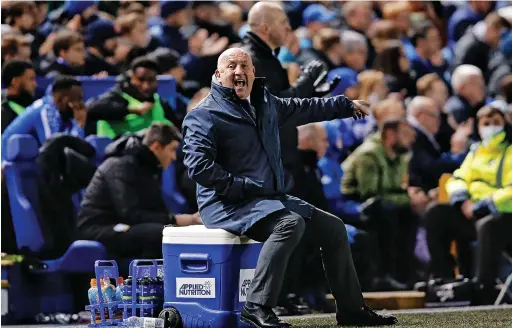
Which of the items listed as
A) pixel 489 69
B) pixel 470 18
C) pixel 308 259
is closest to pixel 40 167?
pixel 308 259

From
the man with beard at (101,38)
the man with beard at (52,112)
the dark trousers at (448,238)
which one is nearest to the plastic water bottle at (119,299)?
the man with beard at (52,112)

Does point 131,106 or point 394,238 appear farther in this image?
point 394,238

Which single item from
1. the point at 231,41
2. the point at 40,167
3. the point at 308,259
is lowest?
the point at 308,259

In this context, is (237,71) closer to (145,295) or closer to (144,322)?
(145,295)

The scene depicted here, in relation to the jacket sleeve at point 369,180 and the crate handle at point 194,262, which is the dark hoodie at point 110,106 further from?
the crate handle at point 194,262

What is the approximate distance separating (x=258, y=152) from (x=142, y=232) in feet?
9.43

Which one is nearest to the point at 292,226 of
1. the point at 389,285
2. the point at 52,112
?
the point at 52,112

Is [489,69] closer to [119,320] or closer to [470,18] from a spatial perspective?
[470,18]

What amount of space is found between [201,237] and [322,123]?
507 cm

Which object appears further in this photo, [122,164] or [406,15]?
[406,15]

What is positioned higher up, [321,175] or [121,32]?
[121,32]

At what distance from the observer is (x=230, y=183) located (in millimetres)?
8102

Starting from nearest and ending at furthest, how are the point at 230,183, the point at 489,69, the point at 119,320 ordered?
the point at 230,183, the point at 119,320, the point at 489,69

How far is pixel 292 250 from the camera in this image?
8.17 metres
